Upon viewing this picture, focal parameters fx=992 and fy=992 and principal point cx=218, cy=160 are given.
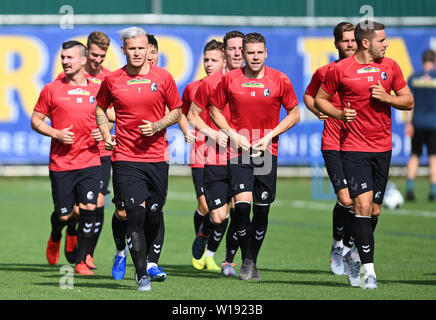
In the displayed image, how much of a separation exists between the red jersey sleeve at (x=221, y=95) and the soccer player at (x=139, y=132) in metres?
0.93

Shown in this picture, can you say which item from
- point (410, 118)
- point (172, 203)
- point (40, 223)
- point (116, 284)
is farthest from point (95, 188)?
point (410, 118)

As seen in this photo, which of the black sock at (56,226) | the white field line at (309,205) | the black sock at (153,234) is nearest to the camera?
the black sock at (153,234)

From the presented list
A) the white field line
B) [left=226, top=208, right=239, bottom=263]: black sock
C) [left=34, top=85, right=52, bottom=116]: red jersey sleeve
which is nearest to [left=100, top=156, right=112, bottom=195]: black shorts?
[left=34, top=85, right=52, bottom=116]: red jersey sleeve

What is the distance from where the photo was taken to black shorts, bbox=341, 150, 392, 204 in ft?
31.8

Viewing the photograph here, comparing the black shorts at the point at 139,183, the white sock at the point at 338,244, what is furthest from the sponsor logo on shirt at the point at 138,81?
the white sock at the point at 338,244

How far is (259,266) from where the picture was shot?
12.0m

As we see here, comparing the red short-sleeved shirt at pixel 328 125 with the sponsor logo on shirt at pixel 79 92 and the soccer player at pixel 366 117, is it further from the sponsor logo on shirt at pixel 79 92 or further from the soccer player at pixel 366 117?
the sponsor logo on shirt at pixel 79 92

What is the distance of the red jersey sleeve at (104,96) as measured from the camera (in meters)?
9.87

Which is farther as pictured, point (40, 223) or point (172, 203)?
point (172, 203)

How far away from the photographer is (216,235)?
469 inches

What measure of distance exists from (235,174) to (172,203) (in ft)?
32.8

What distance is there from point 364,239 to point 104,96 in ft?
9.63

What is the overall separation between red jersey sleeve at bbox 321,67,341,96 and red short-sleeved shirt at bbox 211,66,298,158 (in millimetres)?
618
